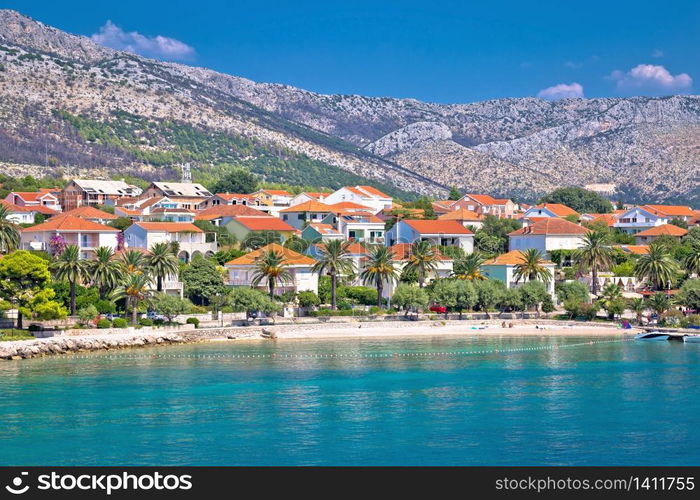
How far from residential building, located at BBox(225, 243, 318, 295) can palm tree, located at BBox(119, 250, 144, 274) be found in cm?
1016

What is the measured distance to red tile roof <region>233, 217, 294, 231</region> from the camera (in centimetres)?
10519

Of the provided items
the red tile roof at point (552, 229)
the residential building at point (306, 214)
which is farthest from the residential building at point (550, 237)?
the residential building at point (306, 214)

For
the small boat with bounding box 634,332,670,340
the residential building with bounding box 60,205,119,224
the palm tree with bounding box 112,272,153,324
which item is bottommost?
the small boat with bounding box 634,332,670,340

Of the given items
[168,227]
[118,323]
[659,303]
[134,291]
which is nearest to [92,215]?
[168,227]

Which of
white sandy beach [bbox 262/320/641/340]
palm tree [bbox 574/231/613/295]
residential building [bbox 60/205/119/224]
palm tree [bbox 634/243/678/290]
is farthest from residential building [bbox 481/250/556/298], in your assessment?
residential building [bbox 60/205/119/224]

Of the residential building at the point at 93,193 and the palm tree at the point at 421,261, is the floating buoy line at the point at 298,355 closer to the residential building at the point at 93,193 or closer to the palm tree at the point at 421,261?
the palm tree at the point at 421,261

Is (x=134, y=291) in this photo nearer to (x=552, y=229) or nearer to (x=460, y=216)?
(x=552, y=229)

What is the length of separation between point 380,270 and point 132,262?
19.1 metres

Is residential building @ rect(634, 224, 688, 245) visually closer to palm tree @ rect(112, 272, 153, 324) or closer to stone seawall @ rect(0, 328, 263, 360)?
stone seawall @ rect(0, 328, 263, 360)

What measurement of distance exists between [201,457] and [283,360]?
24624 millimetres

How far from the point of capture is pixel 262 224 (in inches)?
4195

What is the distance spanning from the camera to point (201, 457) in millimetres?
38406

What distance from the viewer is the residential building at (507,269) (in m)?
91.1
